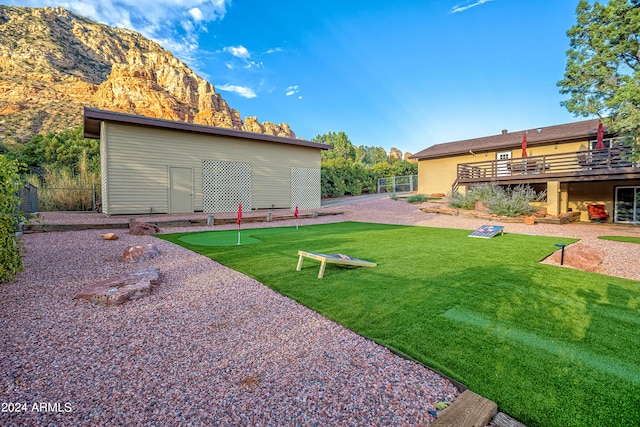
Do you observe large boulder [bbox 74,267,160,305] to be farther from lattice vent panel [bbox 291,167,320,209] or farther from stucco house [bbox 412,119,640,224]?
lattice vent panel [bbox 291,167,320,209]

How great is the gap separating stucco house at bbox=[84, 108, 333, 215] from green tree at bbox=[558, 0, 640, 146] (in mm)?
10748

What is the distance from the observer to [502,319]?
2.76 m

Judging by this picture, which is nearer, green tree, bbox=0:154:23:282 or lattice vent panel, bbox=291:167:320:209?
green tree, bbox=0:154:23:282

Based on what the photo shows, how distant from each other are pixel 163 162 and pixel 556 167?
18.4 metres

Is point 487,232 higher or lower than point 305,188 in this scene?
lower

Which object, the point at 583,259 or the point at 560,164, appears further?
the point at 560,164

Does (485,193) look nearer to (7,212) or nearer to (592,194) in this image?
(592,194)

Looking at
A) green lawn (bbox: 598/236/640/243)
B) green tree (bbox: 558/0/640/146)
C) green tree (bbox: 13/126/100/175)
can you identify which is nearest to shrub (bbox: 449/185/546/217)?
green tree (bbox: 558/0/640/146)

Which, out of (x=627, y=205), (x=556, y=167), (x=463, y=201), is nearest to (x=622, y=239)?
(x=463, y=201)

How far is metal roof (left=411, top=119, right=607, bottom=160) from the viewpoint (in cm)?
1466

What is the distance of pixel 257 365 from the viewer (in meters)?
2.12

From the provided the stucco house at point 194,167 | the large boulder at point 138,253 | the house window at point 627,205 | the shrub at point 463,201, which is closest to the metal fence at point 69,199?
the stucco house at point 194,167

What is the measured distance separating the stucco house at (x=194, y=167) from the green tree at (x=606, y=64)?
1075cm

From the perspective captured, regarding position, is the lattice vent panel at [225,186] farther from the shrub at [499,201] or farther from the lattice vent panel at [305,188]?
the shrub at [499,201]
